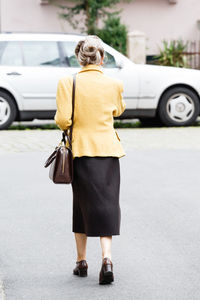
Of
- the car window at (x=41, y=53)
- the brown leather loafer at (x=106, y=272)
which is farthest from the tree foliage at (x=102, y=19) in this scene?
the brown leather loafer at (x=106, y=272)

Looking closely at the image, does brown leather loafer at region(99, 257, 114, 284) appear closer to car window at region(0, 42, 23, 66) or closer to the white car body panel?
the white car body panel

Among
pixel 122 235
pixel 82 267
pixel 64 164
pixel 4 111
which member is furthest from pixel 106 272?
pixel 4 111

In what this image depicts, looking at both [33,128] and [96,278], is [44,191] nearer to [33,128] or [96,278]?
[96,278]

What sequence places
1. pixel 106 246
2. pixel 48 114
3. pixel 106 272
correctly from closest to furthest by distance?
pixel 106 272
pixel 106 246
pixel 48 114

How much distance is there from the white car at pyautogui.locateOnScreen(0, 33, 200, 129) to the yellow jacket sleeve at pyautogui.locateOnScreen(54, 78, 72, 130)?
9.30 meters

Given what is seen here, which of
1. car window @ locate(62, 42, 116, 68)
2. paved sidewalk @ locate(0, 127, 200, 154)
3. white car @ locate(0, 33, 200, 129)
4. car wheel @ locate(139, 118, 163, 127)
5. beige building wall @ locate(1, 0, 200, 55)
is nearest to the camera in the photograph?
paved sidewalk @ locate(0, 127, 200, 154)

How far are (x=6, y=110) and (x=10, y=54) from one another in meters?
1.02

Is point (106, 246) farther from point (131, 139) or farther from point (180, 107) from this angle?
point (180, 107)

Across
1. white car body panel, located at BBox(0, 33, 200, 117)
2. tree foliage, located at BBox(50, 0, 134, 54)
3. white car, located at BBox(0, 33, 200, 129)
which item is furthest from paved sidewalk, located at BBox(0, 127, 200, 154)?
tree foliage, located at BBox(50, 0, 134, 54)

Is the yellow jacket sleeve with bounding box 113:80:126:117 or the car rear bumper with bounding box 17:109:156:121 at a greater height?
the yellow jacket sleeve with bounding box 113:80:126:117

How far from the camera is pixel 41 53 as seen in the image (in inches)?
572

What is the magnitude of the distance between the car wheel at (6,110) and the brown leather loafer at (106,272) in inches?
371

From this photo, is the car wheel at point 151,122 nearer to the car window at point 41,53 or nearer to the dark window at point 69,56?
the dark window at point 69,56

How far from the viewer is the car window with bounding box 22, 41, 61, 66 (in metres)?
14.4
